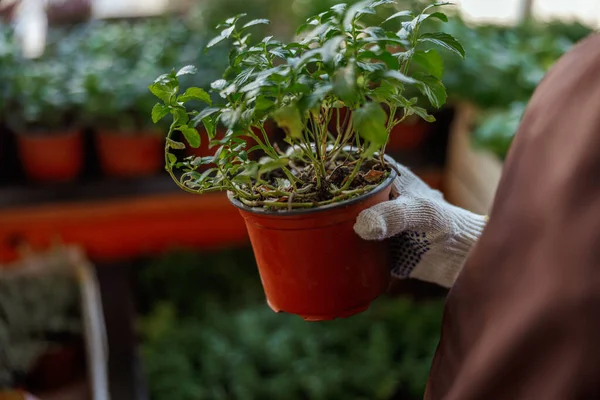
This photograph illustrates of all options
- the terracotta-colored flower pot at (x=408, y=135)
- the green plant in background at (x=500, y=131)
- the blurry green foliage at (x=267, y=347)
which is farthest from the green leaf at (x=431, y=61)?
the terracotta-colored flower pot at (x=408, y=135)

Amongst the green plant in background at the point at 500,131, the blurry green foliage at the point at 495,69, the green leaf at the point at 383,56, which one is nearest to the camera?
the green leaf at the point at 383,56

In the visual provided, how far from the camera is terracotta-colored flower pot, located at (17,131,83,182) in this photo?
2303mm

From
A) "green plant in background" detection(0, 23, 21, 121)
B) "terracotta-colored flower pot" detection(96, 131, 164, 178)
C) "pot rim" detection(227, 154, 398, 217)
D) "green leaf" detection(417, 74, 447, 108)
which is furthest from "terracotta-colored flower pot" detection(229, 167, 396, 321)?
"green plant in background" detection(0, 23, 21, 121)

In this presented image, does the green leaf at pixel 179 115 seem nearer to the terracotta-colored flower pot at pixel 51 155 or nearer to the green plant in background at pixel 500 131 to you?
the green plant in background at pixel 500 131

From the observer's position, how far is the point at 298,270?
89 cm

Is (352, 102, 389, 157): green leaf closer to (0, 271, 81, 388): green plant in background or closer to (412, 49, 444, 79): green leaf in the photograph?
(412, 49, 444, 79): green leaf

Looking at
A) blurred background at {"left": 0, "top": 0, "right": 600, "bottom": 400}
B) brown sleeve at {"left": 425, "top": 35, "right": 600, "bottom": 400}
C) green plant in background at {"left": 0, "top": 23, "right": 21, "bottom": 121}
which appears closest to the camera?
brown sleeve at {"left": 425, "top": 35, "right": 600, "bottom": 400}

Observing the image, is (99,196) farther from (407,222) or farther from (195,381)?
(407,222)

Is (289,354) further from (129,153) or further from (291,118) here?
(291,118)

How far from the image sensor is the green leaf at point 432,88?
0.83 meters

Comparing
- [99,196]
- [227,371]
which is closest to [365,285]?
[227,371]

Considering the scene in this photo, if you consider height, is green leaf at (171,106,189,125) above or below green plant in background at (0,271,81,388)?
above

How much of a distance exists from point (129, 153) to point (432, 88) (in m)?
1.72

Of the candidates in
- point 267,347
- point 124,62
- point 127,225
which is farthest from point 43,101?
point 267,347
